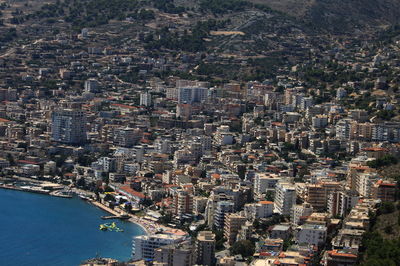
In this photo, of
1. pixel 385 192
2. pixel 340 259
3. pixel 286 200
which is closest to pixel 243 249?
pixel 340 259

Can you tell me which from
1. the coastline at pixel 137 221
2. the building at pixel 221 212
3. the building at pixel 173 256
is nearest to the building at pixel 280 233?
the building at pixel 221 212

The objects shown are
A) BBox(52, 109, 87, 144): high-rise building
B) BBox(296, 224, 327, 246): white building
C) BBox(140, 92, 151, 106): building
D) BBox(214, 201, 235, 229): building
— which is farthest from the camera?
Result: BBox(140, 92, 151, 106): building

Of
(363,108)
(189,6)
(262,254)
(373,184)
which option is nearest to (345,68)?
(363,108)

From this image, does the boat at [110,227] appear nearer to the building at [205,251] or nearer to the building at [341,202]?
the building at [205,251]

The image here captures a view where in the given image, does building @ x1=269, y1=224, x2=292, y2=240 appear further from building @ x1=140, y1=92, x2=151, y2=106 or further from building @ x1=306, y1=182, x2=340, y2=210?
building @ x1=140, y1=92, x2=151, y2=106

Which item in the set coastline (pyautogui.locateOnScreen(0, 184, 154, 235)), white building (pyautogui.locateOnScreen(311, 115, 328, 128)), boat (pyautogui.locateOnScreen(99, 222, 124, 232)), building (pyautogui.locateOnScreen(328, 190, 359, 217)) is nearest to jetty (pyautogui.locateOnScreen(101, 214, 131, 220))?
coastline (pyautogui.locateOnScreen(0, 184, 154, 235))

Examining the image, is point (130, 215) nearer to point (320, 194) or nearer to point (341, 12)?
point (320, 194)
